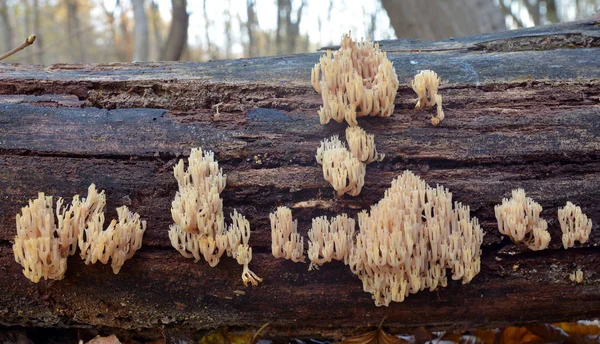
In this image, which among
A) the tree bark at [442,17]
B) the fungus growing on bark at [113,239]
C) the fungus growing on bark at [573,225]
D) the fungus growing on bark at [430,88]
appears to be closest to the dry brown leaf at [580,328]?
the fungus growing on bark at [573,225]

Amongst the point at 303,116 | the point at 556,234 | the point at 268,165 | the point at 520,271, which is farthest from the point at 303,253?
the point at 556,234

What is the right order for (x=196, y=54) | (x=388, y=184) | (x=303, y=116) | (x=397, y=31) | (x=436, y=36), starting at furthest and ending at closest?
(x=196, y=54)
(x=397, y=31)
(x=436, y=36)
(x=303, y=116)
(x=388, y=184)

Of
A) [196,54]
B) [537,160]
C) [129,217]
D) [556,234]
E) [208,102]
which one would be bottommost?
[556,234]

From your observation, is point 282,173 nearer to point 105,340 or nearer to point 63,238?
point 63,238

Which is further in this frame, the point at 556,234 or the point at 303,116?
the point at 303,116

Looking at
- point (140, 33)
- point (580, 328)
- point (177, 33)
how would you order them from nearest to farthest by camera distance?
point (580, 328) → point (177, 33) → point (140, 33)

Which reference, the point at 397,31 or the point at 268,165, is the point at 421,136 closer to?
the point at 268,165

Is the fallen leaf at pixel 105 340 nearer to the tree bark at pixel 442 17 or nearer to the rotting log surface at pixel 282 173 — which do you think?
the rotting log surface at pixel 282 173

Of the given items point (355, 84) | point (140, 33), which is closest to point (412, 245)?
point (355, 84)
